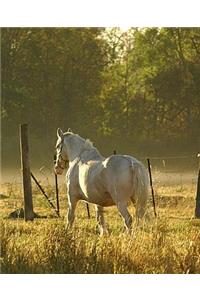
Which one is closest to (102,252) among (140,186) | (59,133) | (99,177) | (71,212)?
(140,186)

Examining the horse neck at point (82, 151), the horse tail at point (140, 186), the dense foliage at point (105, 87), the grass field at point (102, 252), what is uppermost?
the dense foliage at point (105, 87)

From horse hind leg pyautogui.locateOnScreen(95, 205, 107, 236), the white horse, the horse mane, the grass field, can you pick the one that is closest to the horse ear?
the white horse

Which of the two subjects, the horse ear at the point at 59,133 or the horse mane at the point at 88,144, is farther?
the horse ear at the point at 59,133

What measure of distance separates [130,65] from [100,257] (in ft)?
9.59

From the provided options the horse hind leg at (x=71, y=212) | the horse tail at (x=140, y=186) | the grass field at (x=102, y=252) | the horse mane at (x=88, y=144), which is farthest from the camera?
the horse mane at (x=88, y=144)

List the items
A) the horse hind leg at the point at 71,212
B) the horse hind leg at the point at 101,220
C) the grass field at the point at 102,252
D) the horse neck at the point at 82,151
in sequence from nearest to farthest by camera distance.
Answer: the grass field at the point at 102,252 < the horse hind leg at the point at 101,220 < the horse hind leg at the point at 71,212 < the horse neck at the point at 82,151

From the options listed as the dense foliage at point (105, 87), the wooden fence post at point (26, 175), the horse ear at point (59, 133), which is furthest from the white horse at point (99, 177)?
the wooden fence post at point (26, 175)

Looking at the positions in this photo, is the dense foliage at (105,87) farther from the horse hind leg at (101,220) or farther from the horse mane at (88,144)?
the horse hind leg at (101,220)

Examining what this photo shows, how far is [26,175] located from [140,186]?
1.98 metres

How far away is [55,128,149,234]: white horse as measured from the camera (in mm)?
8461

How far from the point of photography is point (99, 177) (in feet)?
28.9

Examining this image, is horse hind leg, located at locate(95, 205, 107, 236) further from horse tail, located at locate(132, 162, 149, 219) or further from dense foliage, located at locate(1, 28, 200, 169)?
dense foliage, located at locate(1, 28, 200, 169)

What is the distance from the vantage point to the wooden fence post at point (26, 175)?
382 inches

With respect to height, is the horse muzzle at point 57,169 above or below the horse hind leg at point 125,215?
above
